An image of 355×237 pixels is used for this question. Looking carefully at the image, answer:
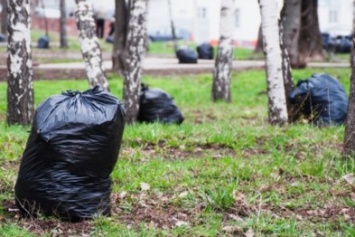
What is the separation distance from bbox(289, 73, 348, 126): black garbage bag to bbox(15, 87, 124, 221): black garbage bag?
4.67 metres

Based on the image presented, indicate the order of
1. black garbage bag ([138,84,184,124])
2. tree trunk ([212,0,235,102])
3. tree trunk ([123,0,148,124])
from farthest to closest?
tree trunk ([212,0,235,102])
black garbage bag ([138,84,184,124])
tree trunk ([123,0,148,124])

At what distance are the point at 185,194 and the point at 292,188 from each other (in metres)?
0.91

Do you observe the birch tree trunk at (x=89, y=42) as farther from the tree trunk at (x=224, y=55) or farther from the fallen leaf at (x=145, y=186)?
the tree trunk at (x=224, y=55)

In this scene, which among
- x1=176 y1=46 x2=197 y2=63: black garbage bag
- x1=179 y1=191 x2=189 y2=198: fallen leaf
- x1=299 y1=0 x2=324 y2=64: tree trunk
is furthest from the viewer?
x1=176 y1=46 x2=197 y2=63: black garbage bag

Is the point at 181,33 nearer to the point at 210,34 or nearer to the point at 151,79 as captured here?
the point at 210,34

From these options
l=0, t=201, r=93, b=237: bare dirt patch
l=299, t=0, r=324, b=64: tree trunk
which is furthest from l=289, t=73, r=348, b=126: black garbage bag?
l=299, t=0, r=324, b=64: tree trunk

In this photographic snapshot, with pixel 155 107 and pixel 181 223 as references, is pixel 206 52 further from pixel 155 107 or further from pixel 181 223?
pixel 181 223

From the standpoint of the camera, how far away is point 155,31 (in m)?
51.7

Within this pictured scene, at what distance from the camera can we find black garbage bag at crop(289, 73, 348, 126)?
872 centimetres

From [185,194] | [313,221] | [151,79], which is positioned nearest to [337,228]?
[313,221]

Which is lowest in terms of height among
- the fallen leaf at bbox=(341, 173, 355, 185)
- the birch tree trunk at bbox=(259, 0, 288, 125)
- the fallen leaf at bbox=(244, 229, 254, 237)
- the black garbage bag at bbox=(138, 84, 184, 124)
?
the fallen leaf at bbox=(244, 229, 254, 237)

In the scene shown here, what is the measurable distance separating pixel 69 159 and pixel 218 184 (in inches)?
63.3

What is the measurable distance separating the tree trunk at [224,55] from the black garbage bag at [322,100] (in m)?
3.28

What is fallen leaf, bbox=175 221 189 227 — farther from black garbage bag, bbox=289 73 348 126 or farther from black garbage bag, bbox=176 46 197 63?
black garbage bag, bbox=176 46 197 63
